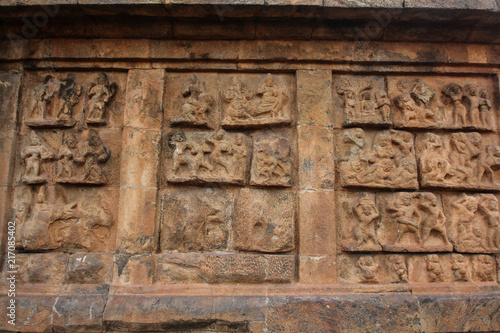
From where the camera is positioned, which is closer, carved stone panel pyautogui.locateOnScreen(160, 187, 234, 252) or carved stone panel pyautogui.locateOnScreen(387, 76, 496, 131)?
carved stone panel pyautogui.locateOnScreen(160, 187, 234, 252)

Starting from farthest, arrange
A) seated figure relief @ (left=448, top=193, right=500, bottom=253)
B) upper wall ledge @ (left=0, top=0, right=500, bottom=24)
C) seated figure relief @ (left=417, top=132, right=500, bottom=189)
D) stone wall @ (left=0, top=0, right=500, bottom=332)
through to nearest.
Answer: seated figure relief @ (left=417, top=132, right=500, bottom=189) → seated figure relief @ (left=448, top=193, right=500, bottom=253) → upper wall ledge @ (left=0, top=0, right=500, bottom=24) → stone wall @ (left=0, top=0, right=500, bottom=332)

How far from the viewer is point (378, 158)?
14.6ft

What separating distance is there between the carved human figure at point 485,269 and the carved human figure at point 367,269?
128 centimetres

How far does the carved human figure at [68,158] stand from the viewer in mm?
4363

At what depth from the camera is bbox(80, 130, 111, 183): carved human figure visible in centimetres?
434

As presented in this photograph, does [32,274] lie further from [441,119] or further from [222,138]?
[441,119]

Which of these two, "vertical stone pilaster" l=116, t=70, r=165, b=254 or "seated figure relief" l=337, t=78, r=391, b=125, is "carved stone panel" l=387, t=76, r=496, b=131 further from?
"vertical stone pilaster" l=116, t=70, r=165, b=254

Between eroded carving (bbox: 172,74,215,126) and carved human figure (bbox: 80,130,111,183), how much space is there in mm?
976

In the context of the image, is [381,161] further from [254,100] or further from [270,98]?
[254,100]

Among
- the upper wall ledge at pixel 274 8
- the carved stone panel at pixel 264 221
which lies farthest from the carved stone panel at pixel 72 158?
the carved stone panel at pixel 264 221

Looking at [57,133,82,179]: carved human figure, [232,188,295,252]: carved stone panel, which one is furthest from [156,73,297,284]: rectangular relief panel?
[57,133,82,179]: carved human figure

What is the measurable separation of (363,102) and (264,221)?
2069 mm

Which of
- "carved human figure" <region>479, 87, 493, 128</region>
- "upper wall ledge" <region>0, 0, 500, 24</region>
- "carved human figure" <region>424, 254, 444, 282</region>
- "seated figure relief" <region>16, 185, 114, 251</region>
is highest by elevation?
"upper wall ledge" <region>0, 0, 500, 24</region>

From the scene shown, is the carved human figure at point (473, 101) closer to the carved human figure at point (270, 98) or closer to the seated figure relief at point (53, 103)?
the carved human figure at point (270, 98)
